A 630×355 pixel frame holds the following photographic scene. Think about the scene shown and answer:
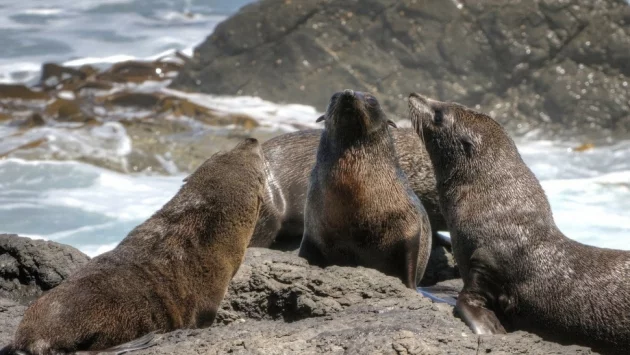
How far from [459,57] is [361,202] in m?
12.8

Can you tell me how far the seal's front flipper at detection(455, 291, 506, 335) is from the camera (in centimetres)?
597

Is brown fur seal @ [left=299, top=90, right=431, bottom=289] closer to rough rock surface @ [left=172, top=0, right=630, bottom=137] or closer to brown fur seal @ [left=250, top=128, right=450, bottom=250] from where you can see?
brown fur seal @ [left=250, top=128, right=450, bottom=250]

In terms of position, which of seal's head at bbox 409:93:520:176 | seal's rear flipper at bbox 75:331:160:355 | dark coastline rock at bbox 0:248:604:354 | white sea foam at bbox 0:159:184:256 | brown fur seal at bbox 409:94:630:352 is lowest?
white sea foam at bbox 0:159:184:256

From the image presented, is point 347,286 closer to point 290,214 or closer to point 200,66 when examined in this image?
point 290,214

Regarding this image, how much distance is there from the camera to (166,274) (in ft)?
19.9

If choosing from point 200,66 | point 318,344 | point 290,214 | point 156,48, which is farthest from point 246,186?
point 156,48

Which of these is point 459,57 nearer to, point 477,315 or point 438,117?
point 438,117

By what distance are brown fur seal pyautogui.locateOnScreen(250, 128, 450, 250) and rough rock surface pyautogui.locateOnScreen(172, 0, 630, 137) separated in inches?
368

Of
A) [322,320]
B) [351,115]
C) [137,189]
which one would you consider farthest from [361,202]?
[137,189]

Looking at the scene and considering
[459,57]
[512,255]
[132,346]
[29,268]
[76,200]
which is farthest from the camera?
[459,57]

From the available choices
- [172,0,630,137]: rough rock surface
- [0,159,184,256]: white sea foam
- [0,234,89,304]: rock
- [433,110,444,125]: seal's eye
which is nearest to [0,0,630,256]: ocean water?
[0,159,184,256]: white sea foam

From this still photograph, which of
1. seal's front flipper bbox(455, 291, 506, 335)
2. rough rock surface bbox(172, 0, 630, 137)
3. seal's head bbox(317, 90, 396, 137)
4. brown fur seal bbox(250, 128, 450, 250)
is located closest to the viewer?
seal's front flipper bbox(455, 291, 506, 335)

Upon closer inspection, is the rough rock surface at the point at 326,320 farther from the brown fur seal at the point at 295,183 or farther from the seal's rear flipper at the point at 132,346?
the brown fur seal at the point at 295,183

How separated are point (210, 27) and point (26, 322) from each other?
25801mm
